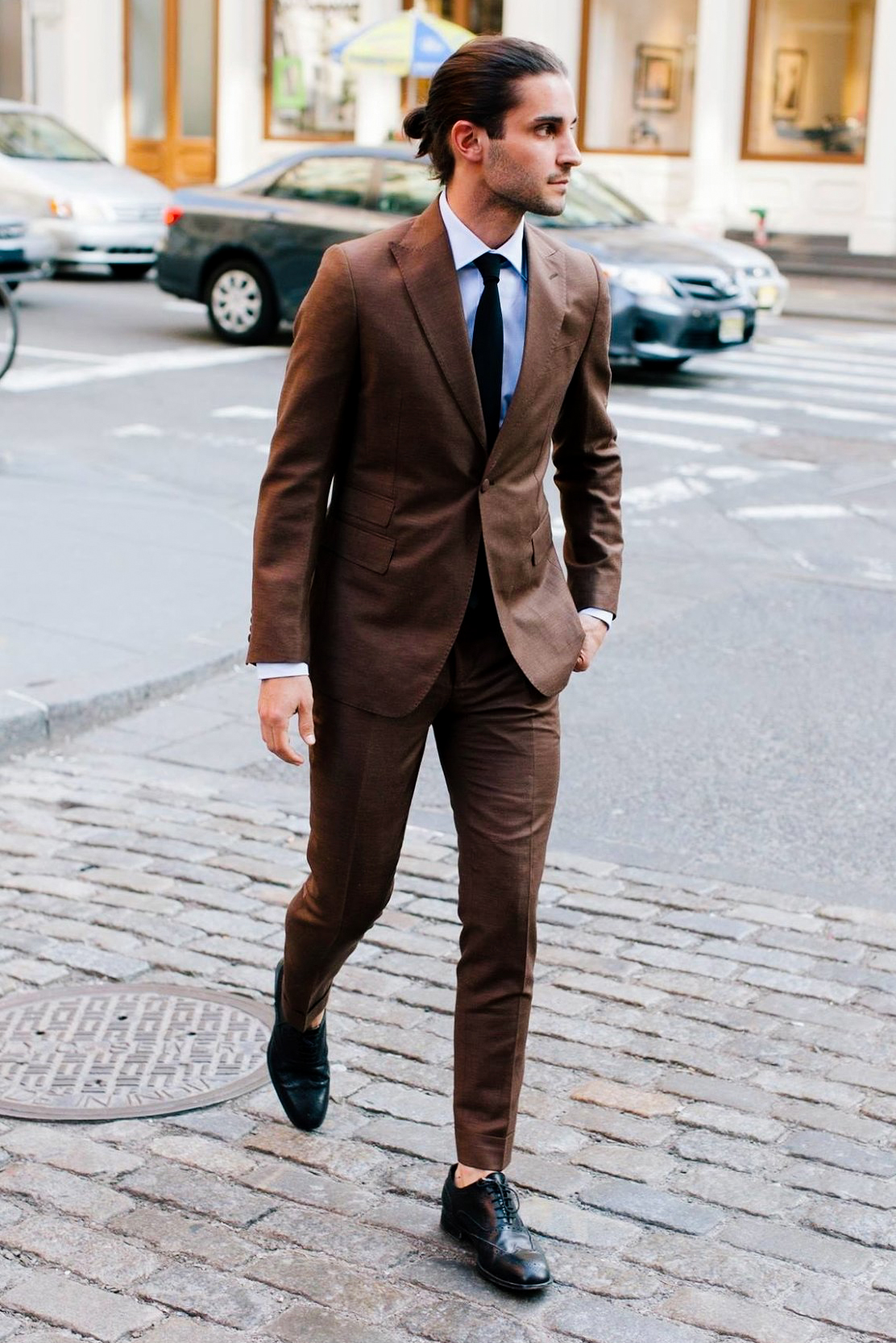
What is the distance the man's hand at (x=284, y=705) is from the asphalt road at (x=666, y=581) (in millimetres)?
2322

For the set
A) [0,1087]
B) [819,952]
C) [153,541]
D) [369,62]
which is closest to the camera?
[0,1087]

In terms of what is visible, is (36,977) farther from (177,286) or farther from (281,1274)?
(177,286)

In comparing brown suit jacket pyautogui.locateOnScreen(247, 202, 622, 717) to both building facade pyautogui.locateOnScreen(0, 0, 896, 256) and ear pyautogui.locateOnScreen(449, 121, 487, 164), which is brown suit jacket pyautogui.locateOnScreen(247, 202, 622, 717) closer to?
ear pyautogui.locateOnScreen(449, 121, 487, 164)

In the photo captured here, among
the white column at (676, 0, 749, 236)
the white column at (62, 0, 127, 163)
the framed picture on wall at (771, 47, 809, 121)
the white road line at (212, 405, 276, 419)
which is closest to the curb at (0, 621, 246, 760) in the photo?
the white road line at (212, 405, 276, 419)

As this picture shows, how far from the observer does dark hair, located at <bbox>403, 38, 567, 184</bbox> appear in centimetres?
300

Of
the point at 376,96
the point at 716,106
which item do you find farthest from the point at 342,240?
the point at 376,96

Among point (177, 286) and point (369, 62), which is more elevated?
point (369, 62)

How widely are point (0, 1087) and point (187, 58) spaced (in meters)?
29.7

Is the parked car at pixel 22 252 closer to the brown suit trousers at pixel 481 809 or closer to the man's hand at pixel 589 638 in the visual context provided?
the man's hand at pixel 589 638

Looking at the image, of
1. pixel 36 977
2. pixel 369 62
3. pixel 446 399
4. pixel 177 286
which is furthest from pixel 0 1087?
pixel 369 62

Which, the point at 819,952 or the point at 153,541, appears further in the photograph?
the point at 153,541

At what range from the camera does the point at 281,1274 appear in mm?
3158

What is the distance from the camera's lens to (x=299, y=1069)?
3.64 meters

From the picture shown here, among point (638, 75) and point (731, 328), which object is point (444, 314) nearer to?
point (731, 328)
